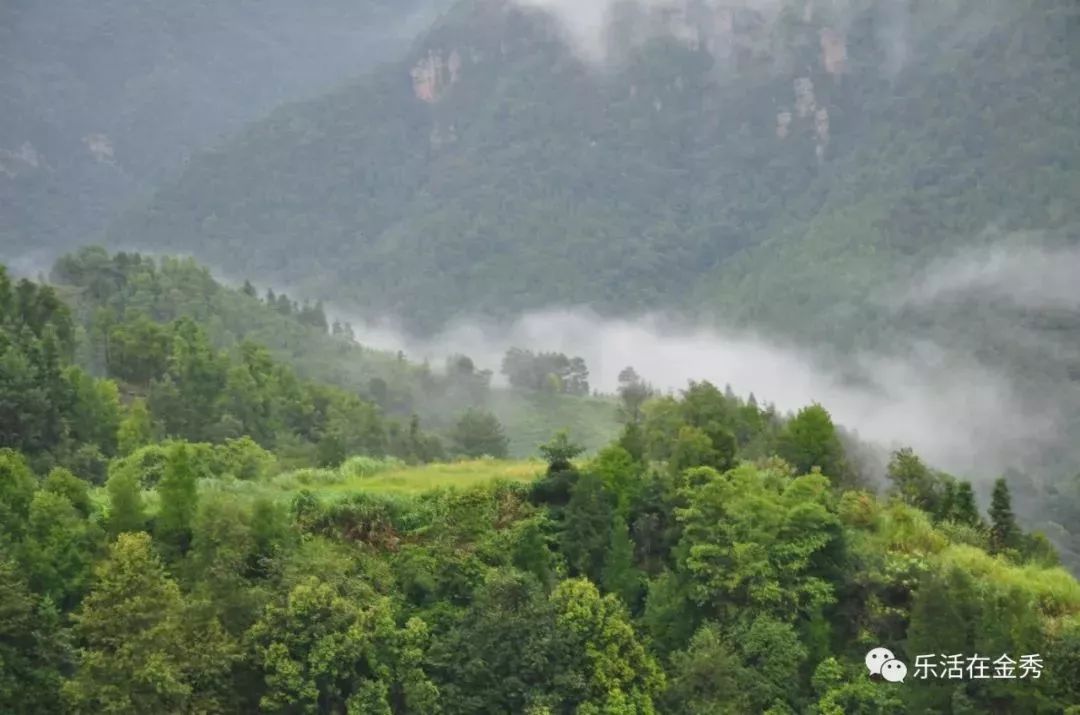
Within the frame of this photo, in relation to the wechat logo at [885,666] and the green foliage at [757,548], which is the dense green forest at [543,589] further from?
A: the wechat logo at [885,666]

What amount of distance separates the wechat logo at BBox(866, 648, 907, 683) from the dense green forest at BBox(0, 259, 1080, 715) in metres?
0.26

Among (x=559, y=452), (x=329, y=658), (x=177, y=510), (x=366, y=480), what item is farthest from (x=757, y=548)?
(x=177, y=510)

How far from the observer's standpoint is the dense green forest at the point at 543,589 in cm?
2442

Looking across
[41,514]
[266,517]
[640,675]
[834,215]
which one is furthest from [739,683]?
[834,215]

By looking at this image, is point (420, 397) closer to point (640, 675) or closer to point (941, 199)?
point (640, 675)

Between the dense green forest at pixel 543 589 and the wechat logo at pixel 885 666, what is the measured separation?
256 millimetres

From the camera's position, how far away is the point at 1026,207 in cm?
17638

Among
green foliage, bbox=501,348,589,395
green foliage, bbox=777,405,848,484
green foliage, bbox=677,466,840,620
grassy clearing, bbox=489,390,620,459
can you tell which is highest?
green foliage, bbox=501,348,589,395

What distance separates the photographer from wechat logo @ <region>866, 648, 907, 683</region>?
26.5 metres

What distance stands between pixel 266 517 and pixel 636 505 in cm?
966

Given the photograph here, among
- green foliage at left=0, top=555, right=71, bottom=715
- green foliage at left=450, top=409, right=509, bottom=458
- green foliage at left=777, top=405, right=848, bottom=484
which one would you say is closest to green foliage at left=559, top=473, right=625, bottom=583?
green foliage at left=777, top=405, right=848, bottom=484

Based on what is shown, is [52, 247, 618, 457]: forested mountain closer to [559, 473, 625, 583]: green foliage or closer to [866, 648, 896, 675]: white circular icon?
[559, 473, 625, 583]: green foliage

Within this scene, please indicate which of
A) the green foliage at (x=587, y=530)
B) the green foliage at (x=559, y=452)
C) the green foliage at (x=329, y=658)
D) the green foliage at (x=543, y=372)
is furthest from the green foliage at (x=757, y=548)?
the green foliage at (x=543, y=372)

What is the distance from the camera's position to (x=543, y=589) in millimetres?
28266
